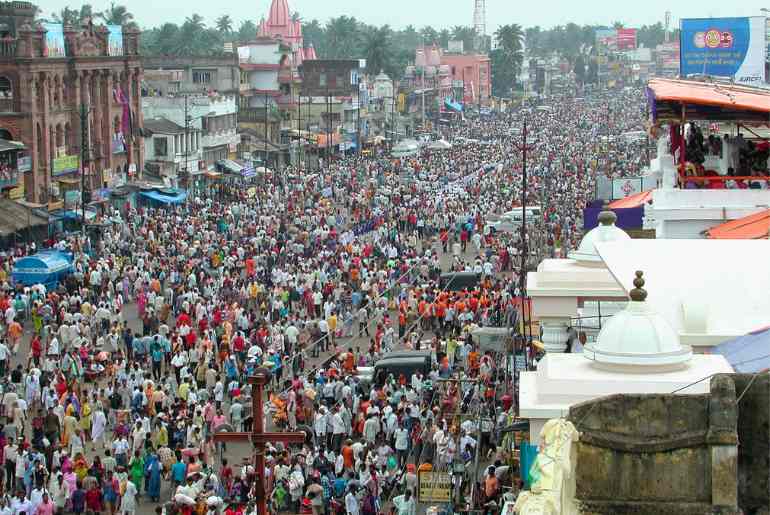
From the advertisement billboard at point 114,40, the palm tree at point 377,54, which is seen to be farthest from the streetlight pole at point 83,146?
the palm tree at point 377,54

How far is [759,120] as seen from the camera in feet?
79.2

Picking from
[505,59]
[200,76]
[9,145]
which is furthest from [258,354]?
[505,59]

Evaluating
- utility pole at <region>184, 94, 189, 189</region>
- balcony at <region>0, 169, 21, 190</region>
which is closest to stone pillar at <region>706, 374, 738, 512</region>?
balcony at <region>0, 169, 21, 190</region>

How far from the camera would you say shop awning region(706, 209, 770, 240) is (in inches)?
787

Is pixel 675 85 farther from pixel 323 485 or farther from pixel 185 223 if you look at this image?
pixel 185 223

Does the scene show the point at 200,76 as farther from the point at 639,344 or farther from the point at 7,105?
the point at 639,344

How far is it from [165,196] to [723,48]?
1991cm

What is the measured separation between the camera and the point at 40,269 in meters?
32.8

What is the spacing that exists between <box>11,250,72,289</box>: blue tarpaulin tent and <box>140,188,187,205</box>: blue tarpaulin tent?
2088 cm

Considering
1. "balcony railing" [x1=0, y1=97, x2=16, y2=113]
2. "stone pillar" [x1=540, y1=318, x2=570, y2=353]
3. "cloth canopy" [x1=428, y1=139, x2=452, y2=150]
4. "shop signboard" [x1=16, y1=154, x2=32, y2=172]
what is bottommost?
"cloth canopy" [x1=428, y1=139, x2=452, y2=150]

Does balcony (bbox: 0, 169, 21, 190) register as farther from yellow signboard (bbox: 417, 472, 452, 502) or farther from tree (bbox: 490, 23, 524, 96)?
tree (bbox: 490, 23, 524, 96)

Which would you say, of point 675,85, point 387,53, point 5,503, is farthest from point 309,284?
point 387,53

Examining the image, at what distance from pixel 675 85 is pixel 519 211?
2220 centimetres

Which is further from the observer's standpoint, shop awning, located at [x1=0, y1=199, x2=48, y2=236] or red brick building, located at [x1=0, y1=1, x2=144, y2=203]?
red brick building, located at [x1=0, y1=1, x2=144, y2=203]
